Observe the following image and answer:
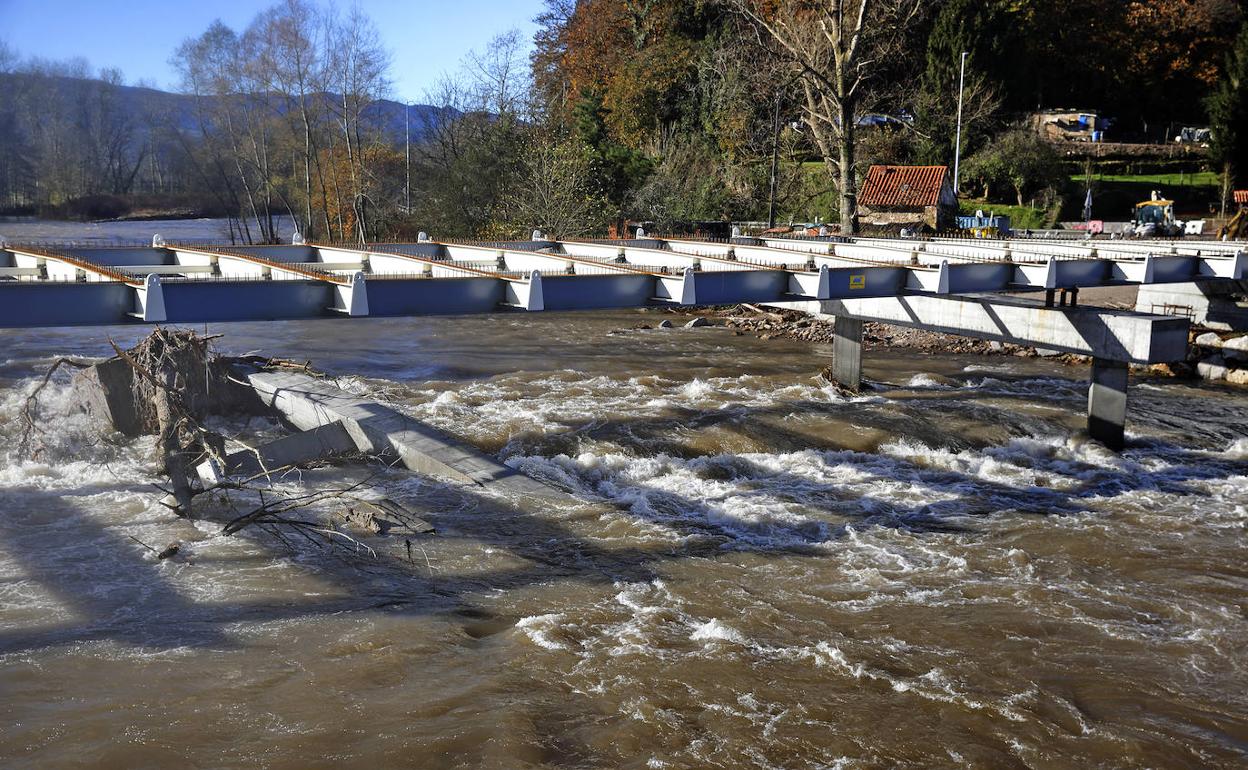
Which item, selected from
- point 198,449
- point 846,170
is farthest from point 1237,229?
point 198,449

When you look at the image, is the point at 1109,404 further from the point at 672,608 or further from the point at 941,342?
the point at 672,608

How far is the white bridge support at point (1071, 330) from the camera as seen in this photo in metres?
16.1

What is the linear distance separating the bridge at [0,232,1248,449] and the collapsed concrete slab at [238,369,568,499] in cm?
207

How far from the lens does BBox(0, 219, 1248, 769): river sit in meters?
7.52

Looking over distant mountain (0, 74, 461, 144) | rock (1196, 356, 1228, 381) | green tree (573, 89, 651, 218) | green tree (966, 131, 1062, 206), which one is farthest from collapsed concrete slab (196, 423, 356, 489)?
green tree (966, 131, 1062, 206)

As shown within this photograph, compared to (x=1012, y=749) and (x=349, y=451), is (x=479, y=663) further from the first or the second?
(x=349, y=451)

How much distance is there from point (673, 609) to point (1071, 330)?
10626 millimetres

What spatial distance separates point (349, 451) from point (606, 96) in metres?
38.5

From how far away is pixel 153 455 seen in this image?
1409cm

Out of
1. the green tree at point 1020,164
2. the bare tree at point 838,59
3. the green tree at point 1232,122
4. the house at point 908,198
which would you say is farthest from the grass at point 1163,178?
the bare tree at point 838,59

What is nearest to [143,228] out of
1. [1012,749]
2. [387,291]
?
[387,291]

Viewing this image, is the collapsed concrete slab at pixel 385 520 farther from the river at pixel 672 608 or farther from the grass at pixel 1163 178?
the grass at pixel 1163 178

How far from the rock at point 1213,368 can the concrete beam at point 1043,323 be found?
21.6ft

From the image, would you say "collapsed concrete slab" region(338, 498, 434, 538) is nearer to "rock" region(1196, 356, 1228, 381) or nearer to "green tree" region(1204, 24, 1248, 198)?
"rock" region(1196, 356, 1228, 381)
